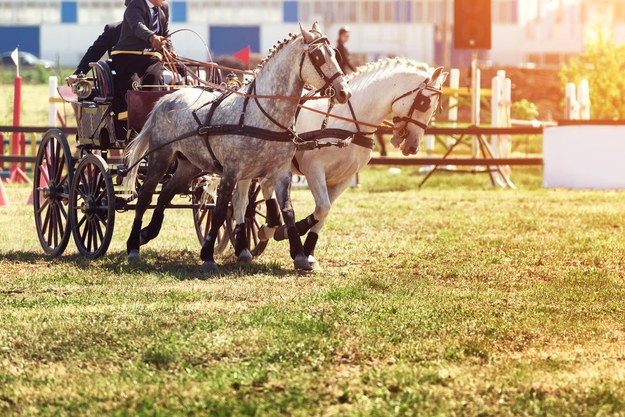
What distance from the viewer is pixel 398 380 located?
7562mm

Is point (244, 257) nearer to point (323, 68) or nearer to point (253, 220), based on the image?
point (253, 220)

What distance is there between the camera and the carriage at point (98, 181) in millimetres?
13492

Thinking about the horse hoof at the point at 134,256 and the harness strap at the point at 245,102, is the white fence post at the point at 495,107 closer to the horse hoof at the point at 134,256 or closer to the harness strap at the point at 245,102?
the horse hoof at the point at 134,256

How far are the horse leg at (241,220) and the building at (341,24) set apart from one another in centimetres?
7346

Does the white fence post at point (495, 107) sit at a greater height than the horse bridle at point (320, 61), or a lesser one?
lesser

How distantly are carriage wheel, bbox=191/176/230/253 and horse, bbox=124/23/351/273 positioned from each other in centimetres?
77

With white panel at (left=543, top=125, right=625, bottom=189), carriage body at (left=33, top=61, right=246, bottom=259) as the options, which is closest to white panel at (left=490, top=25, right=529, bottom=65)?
white panel at (left=543, top=125, right=625, bottom=189)

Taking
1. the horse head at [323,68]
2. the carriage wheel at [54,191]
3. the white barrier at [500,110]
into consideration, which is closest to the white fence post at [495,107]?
the white barrier at [500,110]

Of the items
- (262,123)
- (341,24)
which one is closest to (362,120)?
(262,123)

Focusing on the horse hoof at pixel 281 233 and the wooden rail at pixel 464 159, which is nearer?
the horse hoof at pixel 281 233

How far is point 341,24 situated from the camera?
89.4 meters

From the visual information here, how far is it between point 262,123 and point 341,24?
77736 mm

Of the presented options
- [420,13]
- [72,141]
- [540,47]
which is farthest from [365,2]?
[72,141]

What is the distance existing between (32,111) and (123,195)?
33.4 m
